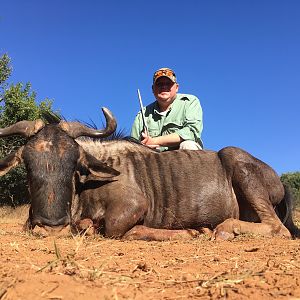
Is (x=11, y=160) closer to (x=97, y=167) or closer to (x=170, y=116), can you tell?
(x=97, y=167)

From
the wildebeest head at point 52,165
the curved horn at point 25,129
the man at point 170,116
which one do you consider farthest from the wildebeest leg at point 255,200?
the curved horn at point 25,129

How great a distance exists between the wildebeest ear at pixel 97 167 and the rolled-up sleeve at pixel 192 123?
161 cm

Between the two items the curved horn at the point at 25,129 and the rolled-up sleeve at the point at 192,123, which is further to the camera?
the rolled-up sleeve at the point at 192,123

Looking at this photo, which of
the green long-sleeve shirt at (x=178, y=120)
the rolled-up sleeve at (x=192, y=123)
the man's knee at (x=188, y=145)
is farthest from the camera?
the green long-sleeve shirt at (x=178, y=120)

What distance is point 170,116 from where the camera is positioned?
23.6 ft

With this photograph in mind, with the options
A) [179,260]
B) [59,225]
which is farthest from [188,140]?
[179,260]

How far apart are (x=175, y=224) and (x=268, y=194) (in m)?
1.37

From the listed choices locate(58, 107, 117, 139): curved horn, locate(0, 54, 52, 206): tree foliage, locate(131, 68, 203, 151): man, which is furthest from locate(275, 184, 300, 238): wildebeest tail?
locate(0, 54, 52, 206): tree foliage

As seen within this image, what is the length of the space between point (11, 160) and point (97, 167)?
1045 mm

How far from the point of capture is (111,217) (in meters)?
5.05

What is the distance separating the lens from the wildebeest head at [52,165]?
15.6 ft

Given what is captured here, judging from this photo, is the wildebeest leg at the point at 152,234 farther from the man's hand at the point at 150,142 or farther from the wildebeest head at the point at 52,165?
the man's hand at the point at 150,142

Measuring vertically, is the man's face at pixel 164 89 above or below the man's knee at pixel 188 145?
above

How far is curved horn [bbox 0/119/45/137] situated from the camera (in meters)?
5.28
